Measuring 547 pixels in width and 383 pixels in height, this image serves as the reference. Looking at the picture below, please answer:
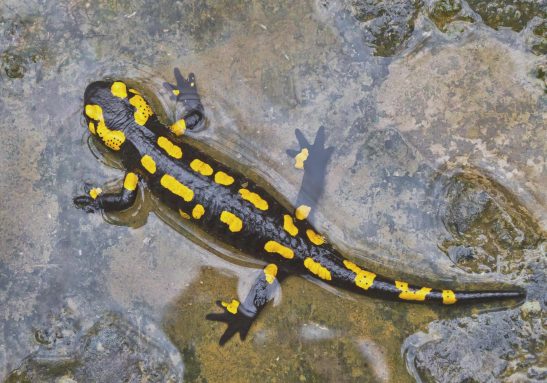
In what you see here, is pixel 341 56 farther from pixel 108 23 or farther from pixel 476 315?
pixel 476 315

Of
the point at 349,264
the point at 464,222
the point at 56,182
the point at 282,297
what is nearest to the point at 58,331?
the point at 56,182

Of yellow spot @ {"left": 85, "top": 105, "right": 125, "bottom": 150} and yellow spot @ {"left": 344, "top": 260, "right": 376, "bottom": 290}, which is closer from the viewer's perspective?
yellow spot @ {"left": 344, "top": 260, "right": 376, "bottom": 290}

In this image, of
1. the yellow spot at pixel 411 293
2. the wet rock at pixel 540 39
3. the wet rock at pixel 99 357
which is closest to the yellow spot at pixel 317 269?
the yellow spot at pixel 411 293

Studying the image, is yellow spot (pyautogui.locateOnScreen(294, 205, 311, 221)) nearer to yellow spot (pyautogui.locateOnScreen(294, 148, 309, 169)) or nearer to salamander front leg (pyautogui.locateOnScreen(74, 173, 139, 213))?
yellow spot (pyautogui.locateOnScreen(294, 148, 309, 169))

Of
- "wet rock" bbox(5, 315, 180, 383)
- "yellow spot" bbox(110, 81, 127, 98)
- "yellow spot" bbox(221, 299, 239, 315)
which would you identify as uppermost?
"yellow spot" bbox(110, 81, 127, 98)

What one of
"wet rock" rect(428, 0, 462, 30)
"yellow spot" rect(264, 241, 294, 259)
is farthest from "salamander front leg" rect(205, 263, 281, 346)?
"wet rock" rect(428, 0, 462, 30)

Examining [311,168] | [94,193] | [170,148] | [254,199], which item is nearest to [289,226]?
[254,199]
